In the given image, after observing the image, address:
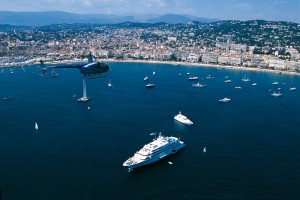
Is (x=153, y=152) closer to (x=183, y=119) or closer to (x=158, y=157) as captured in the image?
(x=158, y=157)

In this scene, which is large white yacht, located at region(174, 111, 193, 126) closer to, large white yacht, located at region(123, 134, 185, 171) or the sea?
the sea

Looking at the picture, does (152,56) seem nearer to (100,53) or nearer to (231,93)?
(100,53)

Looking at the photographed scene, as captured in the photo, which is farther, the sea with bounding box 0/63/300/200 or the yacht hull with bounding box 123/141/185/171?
the yacht hull with bounding box 123/141/185/171

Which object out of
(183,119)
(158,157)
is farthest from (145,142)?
(183,119)

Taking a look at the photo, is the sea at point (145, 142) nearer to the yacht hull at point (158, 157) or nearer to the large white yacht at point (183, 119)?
the yacht hull at point (158, 157)

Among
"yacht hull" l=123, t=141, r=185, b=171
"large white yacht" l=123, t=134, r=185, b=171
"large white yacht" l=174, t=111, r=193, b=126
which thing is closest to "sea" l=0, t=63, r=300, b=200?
"yacht hull" l=123, t=141, r=185, b=171

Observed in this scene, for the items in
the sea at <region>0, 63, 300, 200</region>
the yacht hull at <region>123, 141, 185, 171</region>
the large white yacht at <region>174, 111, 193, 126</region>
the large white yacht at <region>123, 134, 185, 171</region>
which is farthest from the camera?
the large white yacht at <region>174, 111, 193, 126</region>

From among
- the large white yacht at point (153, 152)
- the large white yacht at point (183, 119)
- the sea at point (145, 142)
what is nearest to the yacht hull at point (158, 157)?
the large white yacht at point (153, 152)
